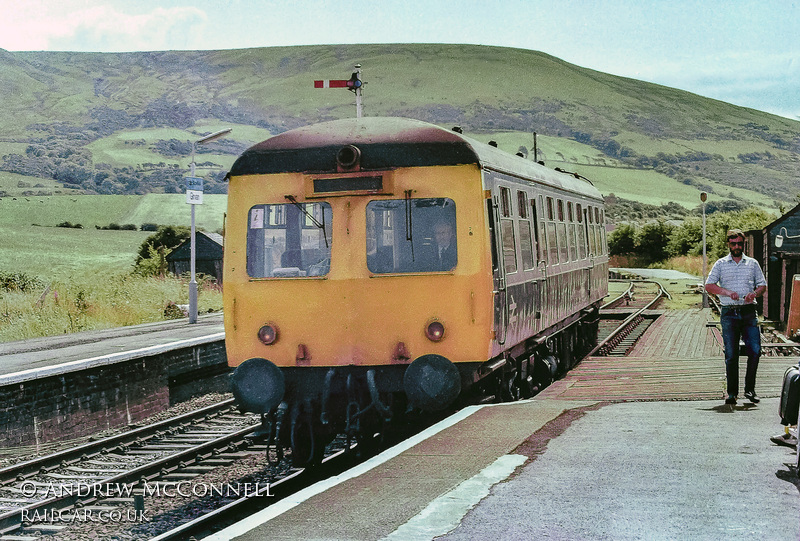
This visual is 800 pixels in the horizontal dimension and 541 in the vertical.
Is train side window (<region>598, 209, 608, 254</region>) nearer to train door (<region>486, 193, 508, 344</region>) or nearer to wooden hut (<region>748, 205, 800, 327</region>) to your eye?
train door (<region>486, 193, 508, 344</region>)

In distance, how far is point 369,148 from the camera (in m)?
8.53

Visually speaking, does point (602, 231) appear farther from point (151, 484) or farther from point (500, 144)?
point (500, 144)

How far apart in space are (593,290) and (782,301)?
10.9 m

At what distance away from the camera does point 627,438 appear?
Result: 24.4ft

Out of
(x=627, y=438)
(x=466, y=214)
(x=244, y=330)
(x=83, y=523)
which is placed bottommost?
(x=83, y=523)

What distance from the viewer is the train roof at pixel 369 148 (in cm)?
842

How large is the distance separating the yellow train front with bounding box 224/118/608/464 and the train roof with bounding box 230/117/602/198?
1cm

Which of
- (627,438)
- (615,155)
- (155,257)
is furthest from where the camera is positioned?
(615,155)

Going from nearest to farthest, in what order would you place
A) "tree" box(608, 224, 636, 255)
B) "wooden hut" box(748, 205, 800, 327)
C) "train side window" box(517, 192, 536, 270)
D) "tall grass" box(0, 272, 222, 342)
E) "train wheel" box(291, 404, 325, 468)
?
"train wheel" box(291, 404, 325, 468) < "train side window" box(517, 192, 536, 270) < "tall grass" box(0, 272, 222, 342) < "wooden hut" box(748, 205, 800, 327) < "tree" box(608, 224, 636, 255)

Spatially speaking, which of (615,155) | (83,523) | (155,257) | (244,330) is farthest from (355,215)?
(615,155)

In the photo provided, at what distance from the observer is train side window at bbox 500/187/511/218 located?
9.26 metres

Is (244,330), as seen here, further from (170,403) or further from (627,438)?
(170,403)

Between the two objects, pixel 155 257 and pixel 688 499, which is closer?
pixel 688 499

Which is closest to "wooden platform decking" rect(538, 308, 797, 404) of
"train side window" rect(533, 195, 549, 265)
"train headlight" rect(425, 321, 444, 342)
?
"train side window" rect(533, 195, 549, 265)
